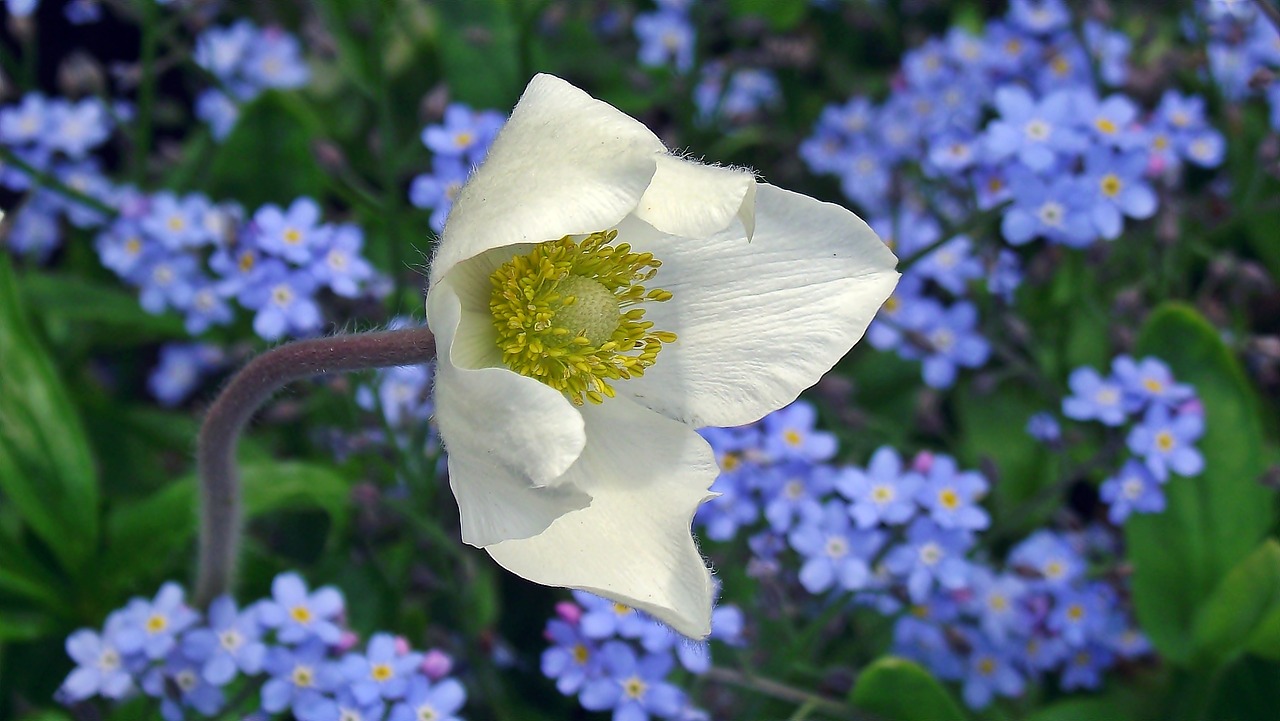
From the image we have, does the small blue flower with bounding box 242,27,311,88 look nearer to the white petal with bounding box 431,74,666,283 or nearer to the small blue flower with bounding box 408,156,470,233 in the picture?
the small blue flower with bounding box 408,156,470,233

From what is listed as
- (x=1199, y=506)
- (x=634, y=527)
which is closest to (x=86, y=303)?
(x=634, y=527)

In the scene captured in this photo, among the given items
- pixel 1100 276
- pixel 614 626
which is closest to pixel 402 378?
pixel 614 626

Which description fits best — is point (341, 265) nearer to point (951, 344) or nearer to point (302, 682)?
point (302, 682)

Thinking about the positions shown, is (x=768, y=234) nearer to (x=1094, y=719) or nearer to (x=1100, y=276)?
(x=1094, y=719)

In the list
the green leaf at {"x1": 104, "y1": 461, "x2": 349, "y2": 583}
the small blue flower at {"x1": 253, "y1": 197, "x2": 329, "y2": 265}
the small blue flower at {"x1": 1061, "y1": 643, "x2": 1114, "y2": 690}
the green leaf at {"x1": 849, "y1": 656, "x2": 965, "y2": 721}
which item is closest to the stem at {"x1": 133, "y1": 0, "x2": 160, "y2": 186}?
the small blue flower at {"x1": 253, "y1": 197, "x2": 329, "y2": 265}

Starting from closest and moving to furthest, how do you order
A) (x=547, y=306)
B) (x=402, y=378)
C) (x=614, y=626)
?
1. (x=547, y=306)
2. (x=614, y=626)
3. (x=402, y=378)

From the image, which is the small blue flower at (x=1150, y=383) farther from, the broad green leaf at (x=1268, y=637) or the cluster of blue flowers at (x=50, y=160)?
the cluster of blue flowers at (x=50, y=160)

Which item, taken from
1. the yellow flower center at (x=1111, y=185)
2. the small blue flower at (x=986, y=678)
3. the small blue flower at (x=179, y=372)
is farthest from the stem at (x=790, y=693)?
the small blue flower at (x=179, y=372)
